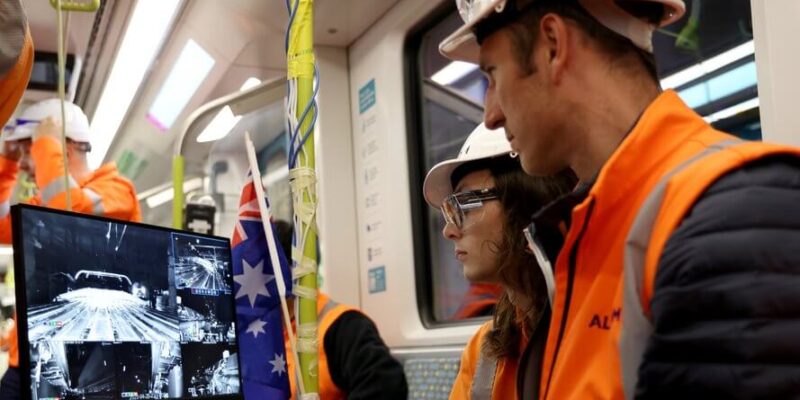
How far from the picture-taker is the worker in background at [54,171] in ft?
8.18

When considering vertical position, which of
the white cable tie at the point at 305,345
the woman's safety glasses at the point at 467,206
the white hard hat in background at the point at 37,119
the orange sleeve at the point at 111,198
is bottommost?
the white cable tie at the point at 305,345

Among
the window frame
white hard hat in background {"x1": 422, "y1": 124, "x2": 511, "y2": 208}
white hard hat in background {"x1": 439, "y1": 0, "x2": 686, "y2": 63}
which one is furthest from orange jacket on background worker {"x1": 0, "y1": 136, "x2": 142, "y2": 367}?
white hard hat in background {"x1": 439, "y1": 0, "x2": 686, "y2": 63}

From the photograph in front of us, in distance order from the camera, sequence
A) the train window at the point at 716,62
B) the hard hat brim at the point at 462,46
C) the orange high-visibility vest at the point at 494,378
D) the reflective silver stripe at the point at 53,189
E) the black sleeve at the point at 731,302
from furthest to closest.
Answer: the reflective silver stripe at the point at 53,189 < the train window at the point at 716,62 < the orange high-visibility vest at the point at 494,378 < the hard hat brim at the point at 462,46 < the black sleeve at the point at 731,302

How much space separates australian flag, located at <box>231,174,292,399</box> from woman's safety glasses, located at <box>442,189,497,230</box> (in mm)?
430

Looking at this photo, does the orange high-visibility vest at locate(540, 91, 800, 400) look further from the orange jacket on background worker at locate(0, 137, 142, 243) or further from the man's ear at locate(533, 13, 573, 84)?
the orange jacket on background worker at locate(0, 137, 142, 243)

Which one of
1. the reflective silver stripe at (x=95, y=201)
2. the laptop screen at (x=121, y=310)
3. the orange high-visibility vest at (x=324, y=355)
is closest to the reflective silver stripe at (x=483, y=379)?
the laptop screen at (x=121, y=310)

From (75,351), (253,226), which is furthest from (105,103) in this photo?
(75,351)

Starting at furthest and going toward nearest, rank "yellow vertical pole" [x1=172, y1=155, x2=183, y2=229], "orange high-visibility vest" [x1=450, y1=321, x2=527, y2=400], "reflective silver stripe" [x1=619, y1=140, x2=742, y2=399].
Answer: "yellow vertical pole" [x1=172, y1=155, x2=183, y2=229], "orange high-visibility vest" [x1=450, y1=321, x2=527, y2=400], "reflective silver stripe" [x1=619, y1=140, x2=742, y2=399]

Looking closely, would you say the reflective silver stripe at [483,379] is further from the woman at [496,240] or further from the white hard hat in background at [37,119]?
the white hard hat in background at [37,119]

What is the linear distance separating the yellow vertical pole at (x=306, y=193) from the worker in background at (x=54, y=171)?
950mm

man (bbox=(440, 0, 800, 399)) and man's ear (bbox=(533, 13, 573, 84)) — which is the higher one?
man's ear (bbox=(533, 13, 573, 84))

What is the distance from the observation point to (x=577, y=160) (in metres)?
1.28

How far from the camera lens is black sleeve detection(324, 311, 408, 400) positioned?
265 centimetres

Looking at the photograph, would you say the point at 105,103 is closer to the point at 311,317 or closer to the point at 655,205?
the point at 311,317
